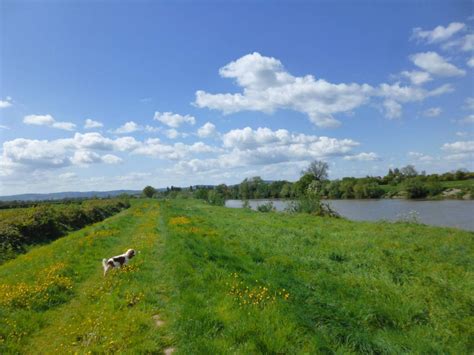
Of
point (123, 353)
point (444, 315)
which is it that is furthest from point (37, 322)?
point (444, 315)

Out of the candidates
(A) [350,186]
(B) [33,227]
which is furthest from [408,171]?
(B) [33,227]

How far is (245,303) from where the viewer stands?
6.64m

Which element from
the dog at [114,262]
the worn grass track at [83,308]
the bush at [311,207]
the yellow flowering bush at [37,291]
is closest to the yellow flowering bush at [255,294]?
the worn grass track at [83,308]

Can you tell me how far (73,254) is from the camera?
12773 mm

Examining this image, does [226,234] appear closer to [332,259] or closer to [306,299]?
[332,259]

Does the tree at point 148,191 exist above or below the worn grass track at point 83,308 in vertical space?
above

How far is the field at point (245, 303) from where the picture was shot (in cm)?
554

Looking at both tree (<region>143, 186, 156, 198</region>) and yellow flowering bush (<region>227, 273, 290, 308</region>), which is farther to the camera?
tree (<region>143, 186, 156, 198</region>)

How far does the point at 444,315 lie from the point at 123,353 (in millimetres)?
6257

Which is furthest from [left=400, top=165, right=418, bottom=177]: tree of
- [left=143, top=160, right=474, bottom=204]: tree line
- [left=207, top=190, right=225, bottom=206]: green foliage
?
[left=207, top=190, right=225, bottom=206]: green foliage

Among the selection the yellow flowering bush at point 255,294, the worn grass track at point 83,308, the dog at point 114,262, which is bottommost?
the worn grass track at point 83,308

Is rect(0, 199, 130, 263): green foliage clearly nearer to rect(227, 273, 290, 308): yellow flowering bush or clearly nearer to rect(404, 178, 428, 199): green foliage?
rect(227, 273, 290, 308): yellow flowering bush

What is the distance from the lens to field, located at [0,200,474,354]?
5535 mm

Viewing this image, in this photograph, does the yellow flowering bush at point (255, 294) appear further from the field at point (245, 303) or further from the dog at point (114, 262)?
the dog at point (114, 262)
